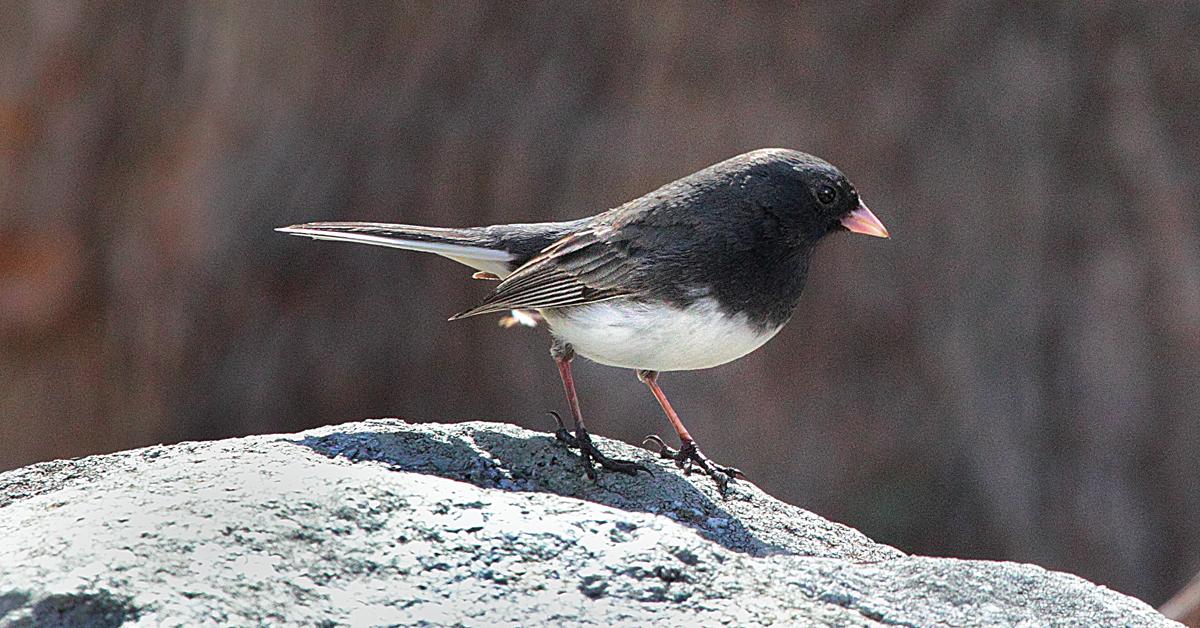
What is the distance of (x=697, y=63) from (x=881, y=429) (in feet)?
8.15

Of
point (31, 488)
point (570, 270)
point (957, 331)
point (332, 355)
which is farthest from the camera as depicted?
point (332, 355)

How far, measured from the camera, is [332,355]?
29.3 ft

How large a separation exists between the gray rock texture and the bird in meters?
0.88

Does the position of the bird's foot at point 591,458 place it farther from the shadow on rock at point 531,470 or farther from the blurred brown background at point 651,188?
the blurred brown background at point 651,188

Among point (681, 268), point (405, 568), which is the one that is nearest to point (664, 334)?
point (681, 268)

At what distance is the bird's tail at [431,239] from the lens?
12.4ft

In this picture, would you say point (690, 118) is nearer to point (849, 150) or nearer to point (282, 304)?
point (849, 150)

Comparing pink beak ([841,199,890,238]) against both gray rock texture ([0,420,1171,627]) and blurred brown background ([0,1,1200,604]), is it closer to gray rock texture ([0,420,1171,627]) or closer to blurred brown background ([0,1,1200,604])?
gray rock texture ([0,420,1171,627])

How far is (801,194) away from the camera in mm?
3703

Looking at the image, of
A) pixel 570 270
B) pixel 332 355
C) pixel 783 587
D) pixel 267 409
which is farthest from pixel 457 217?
pixel 783 587

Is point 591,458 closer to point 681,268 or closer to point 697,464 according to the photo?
point 697,464

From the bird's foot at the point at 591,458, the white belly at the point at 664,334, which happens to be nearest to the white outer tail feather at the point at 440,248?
the white belly at the point at 664,334

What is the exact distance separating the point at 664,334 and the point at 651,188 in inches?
197

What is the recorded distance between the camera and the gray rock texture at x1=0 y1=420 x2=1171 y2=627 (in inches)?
87.2
